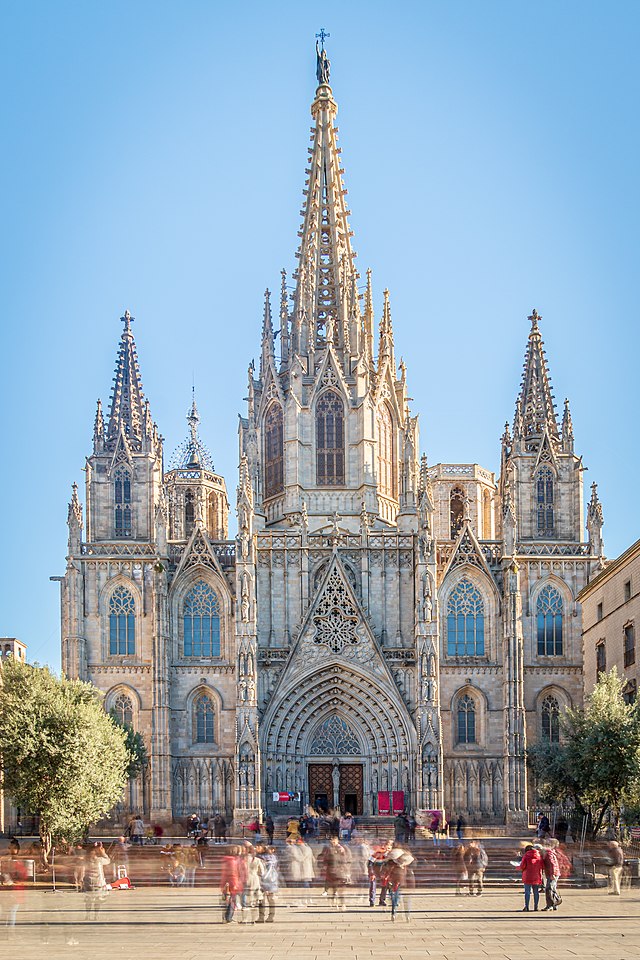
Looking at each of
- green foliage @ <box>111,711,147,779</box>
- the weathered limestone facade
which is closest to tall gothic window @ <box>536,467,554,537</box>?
the weathered limestone facade

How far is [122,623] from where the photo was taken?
247ft

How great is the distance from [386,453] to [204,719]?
1895 cm

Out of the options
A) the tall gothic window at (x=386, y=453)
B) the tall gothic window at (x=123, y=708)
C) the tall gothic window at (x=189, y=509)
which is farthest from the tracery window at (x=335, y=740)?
the tall gothic window at (x=189, y=509)

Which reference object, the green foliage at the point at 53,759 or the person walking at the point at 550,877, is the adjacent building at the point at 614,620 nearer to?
the person walking at the point at 550,877

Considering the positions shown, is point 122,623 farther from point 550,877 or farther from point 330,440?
point 550,877

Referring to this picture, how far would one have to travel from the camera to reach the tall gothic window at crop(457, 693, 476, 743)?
7500cm

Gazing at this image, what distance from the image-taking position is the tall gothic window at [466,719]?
75000 mm

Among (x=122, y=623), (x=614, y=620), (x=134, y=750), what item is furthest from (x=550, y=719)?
(x=122, y=623)

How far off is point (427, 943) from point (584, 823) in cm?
3069

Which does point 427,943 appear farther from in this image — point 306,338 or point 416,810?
point 306,338

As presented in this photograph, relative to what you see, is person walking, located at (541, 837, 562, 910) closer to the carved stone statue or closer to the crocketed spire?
the crocketed spire

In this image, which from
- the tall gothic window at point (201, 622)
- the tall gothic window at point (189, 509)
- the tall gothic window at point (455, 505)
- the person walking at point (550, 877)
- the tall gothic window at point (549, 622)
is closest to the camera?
the person walking at point (550, 877)

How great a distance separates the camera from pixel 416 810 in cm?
7088

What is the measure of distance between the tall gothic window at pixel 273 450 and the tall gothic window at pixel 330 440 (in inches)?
88.8
